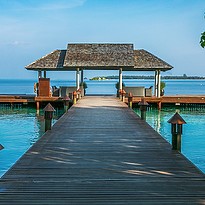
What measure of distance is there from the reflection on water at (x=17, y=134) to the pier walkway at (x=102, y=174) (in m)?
2.55

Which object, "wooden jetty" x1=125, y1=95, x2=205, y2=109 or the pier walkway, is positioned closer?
the pier walkway

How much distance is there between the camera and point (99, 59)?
26.8 m

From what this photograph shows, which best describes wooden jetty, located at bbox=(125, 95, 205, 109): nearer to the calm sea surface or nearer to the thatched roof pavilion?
the thatched roof pavilion

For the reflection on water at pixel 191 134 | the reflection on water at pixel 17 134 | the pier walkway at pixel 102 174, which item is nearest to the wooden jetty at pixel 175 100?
the reflection on water at pixel 191 134

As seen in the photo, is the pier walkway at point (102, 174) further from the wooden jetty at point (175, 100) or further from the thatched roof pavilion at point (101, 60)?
the thatched roof pavilion at point (101, 60)

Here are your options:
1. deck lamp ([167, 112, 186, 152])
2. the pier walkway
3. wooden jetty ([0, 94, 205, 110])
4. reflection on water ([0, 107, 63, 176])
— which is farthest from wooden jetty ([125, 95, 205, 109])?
deck lamp ([167, 112, 186, 152])

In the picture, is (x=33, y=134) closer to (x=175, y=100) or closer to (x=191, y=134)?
(x=191, y=134)

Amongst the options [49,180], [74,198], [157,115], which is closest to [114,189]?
[74,198]

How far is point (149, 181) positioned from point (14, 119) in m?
16.6

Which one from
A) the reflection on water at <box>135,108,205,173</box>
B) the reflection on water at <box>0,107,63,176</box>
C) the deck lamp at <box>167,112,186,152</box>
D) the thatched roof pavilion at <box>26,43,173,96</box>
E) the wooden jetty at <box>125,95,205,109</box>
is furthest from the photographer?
the thatched roof pavilion at <box>26,43,173,96</box>

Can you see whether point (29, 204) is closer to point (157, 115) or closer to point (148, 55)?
point (157, 115)

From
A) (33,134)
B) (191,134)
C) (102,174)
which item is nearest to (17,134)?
(33,134)

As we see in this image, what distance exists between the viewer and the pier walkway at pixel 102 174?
15.0 ft

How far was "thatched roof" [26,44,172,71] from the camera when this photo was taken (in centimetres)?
2611
